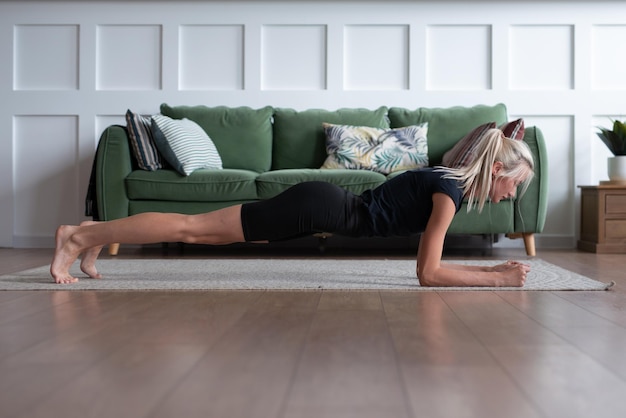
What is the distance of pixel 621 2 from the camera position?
4.09m

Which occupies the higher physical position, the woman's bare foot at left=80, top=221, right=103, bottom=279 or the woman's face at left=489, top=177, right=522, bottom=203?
the woman's face at left=489, top=177, right=522, bottom=203

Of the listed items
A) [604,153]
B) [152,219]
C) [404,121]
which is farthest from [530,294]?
[604,153]

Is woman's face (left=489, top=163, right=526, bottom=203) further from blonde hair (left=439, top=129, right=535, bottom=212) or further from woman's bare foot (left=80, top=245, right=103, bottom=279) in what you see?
woman's bare foot (left=80, top=245, right=103, bottom=279)

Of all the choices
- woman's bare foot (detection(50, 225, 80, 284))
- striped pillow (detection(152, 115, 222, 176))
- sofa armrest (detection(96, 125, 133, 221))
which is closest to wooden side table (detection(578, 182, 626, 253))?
striped pillow (detection(152, 115, 222, 176))

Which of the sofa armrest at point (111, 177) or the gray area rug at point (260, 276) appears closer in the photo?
the gray area rug at point (260, 276)

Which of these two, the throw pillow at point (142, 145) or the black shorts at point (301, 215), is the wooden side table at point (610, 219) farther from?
the throw pillow at point (142, 145)

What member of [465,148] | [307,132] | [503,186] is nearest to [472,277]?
[503,186]

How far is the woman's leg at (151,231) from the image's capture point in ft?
6.85

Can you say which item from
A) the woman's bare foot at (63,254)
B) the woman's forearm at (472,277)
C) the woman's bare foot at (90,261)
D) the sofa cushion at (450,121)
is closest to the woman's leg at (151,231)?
the woman's bare foot at (63,254)

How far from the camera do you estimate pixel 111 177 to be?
337 centimetres

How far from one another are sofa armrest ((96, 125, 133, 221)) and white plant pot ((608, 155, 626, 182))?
9.40 feet

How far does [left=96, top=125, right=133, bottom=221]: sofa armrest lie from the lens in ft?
11.0

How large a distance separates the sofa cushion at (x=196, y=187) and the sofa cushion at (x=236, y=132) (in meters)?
0.49

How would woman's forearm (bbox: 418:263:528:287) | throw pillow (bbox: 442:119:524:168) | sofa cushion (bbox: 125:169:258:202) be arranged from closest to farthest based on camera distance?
woman's forearm (bbox: 418:263:528:287) < throw pillow (bbox: 442:119:524:168) < sofa cushion (bbox: 125:169:258:202)
